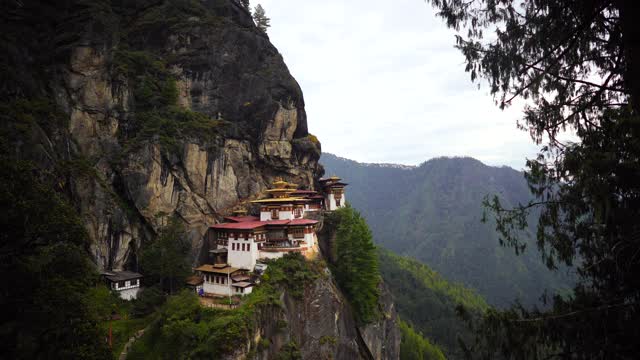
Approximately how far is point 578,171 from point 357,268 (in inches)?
1211

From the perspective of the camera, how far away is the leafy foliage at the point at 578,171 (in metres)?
6.44

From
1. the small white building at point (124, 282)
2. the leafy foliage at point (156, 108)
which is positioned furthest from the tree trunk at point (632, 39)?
the leafy foliage at point (156, 108)

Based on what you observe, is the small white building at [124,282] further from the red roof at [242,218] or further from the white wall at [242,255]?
the red roof at [242,218]

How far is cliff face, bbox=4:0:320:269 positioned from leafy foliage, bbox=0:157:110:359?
12933 millimetres

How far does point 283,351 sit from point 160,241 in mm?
15375

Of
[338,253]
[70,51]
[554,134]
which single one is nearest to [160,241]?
[338,253]

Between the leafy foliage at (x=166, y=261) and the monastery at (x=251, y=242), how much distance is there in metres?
1.62

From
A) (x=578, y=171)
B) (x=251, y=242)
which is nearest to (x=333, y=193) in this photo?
(x=251, y=242)

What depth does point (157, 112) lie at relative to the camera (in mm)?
37969

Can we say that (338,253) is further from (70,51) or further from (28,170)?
(70,51)

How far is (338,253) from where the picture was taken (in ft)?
124

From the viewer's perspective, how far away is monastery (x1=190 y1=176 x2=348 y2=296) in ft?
A: 101

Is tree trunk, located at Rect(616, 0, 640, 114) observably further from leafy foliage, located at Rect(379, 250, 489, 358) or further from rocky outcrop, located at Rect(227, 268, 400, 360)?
leafy foliage, located at Rect(379, 250, 489, 358)

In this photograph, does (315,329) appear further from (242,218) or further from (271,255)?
(242,218)
